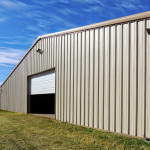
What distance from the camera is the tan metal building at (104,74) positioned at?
7.11m

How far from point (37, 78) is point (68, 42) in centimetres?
519

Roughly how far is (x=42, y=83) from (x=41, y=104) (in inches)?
219

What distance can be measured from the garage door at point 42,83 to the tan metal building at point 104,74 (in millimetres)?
65

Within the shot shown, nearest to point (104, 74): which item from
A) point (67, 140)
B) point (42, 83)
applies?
point (67, 140)

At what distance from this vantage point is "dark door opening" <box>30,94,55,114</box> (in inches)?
657

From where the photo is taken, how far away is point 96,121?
338 inches

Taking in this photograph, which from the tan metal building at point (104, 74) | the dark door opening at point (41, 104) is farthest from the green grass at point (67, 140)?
the dark door opening at point (41, 104)

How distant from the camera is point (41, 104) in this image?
1902cm

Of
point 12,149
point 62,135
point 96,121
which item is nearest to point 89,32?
point 96,121

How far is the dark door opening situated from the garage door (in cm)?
161

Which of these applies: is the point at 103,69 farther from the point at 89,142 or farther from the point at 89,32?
the point at 89,142

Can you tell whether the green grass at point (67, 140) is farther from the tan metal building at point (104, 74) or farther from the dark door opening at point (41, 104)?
the dark door opening at point (41, 104)

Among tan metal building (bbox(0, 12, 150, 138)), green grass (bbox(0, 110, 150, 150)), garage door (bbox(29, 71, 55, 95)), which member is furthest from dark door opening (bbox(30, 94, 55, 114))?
green grass (bbox(0, 110, 150, 150))

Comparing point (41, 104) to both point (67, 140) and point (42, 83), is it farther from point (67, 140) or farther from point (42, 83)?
point (67, 140)
